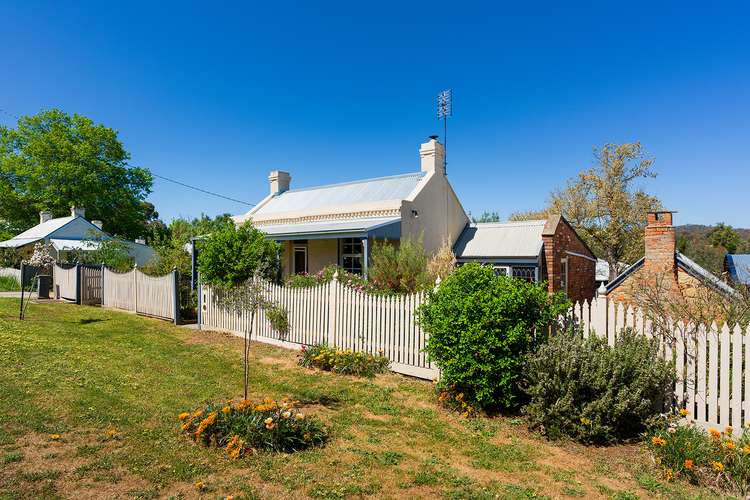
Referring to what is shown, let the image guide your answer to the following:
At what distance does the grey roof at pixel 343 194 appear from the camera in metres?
17.9

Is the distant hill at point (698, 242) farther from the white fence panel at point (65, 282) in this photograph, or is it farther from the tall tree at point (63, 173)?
the tall tree at point (63, 173)

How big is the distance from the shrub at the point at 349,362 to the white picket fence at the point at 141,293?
6926 mm

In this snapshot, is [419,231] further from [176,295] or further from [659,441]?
[659,441]

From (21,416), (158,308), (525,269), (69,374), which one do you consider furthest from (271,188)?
(21,416)

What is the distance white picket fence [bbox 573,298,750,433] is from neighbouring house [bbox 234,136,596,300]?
914 cm

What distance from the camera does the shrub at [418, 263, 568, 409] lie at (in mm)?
5742

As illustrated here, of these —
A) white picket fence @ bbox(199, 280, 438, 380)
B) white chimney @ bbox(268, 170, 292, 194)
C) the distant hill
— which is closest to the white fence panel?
white chimney @ bbox(268, 170, 292, 194)

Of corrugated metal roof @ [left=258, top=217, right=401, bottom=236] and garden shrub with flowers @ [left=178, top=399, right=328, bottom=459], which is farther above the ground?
corrugated metal roof @ [left=258, top=217, right=401, bottom=236]

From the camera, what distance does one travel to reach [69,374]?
7266mm

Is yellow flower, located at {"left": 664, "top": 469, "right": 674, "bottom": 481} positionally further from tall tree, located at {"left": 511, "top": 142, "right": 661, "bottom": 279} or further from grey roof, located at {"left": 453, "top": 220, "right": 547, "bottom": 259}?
tall tree, located at {"left": 511, "top": 142, "right": 661, "bottom": 279}

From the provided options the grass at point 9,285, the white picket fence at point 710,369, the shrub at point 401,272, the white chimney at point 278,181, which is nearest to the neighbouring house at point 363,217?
the shrub at point 401,272

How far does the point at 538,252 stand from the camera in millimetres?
15070

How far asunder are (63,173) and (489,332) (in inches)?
1554

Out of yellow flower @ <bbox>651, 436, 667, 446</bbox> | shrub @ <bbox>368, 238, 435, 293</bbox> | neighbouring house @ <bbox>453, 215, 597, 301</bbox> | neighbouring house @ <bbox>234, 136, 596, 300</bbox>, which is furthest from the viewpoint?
neighbouring house @ <bbox>234, 136, 596, 300</bbox>
